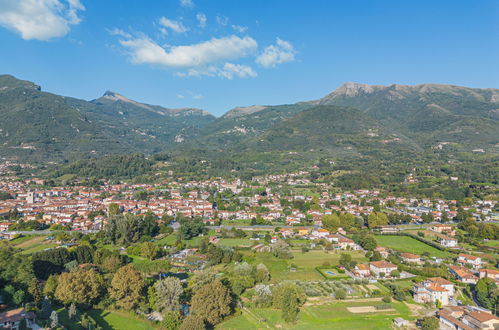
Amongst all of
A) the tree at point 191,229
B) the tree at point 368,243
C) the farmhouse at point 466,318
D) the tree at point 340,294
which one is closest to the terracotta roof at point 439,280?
the farmhouse at point 466,318

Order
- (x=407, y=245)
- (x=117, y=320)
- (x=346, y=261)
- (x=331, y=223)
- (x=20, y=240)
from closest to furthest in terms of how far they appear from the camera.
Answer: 1. (x=117, y=320)
2. (x=346, y=261)
3. (x=407, y=245)
4. (x=20, y=240)
5. (x=331, y=223)

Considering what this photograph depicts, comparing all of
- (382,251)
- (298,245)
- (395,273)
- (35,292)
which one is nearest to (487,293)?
(395,273)

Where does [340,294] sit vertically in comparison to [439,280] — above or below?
below

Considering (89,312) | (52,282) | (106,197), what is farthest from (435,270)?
(106,197)

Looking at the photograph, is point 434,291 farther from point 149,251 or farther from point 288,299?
point 149,251

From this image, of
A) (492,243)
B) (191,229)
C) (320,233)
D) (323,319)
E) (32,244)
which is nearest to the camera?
(323,319)

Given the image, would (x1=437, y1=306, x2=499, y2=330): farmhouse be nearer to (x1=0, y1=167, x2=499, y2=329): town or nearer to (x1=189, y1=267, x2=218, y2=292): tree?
(x1=0, y1=167, x2=499, y2=329): town

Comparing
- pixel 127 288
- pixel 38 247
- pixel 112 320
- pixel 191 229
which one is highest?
pixel 127 288
